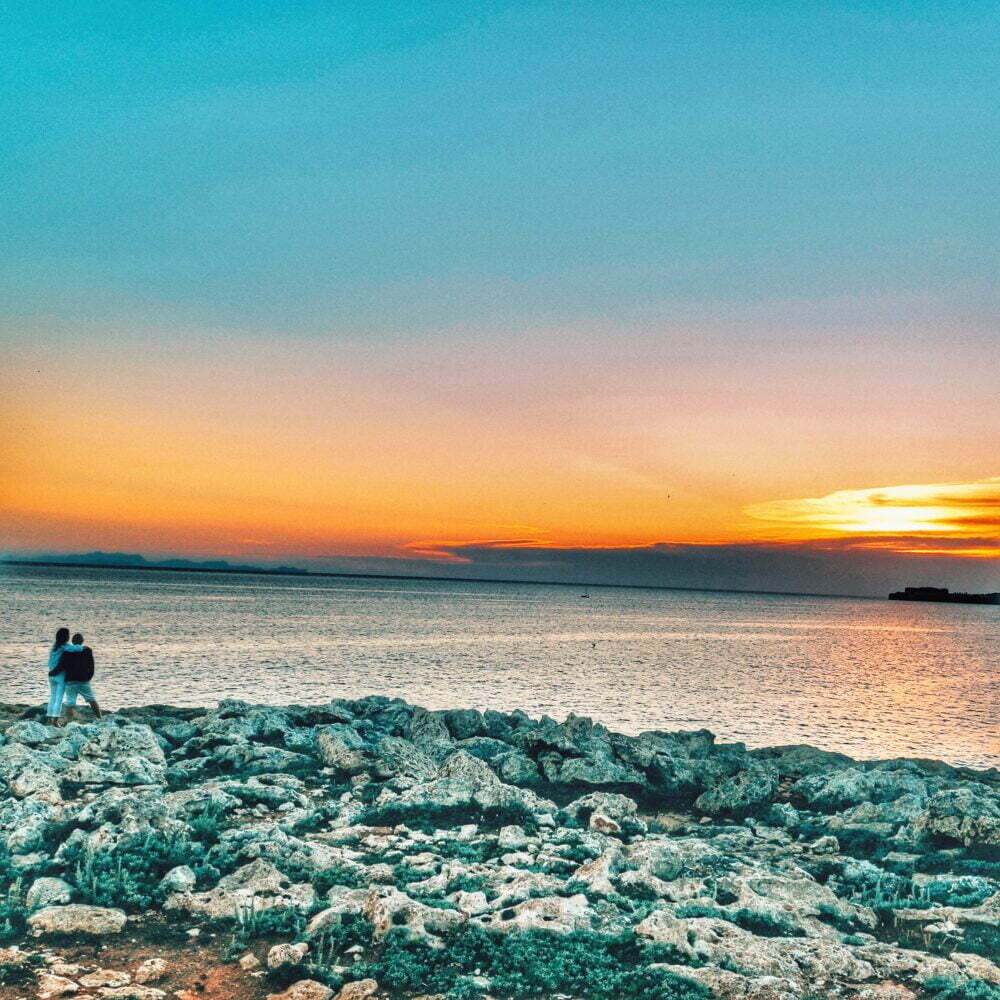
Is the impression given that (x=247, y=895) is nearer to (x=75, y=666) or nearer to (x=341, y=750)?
(x=341, y=750)

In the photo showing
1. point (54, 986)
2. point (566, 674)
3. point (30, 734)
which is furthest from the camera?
point (566, 674)

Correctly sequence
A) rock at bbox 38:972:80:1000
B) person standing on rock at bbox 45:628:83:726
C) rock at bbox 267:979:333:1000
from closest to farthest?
rock at bbox 38:972:80:1000, rock at bbox 267:979:333:1000, person standing on rock at bbox 45:628:83:726

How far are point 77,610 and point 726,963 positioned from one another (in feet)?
337

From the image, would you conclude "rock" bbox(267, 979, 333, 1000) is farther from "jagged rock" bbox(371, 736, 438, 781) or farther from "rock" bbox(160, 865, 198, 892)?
"jagged rock" bbox(371, 736, 438, 781)

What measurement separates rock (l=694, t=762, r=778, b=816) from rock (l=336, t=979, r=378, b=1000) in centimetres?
877

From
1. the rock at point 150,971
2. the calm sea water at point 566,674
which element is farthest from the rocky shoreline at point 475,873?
the calm sea water at point 566,674

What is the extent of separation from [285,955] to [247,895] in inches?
59.1

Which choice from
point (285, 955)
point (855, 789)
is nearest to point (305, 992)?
point (285, 955)

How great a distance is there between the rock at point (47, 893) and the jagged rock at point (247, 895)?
104 cm

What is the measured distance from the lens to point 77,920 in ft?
27.8

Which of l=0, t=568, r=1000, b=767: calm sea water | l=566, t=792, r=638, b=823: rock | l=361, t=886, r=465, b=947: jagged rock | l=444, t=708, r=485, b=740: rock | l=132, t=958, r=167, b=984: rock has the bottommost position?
l=0, t=568, r=1000, b=767: calm sea water

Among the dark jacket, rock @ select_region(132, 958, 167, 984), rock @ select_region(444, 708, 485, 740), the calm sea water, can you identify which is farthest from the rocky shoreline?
the calm sea water

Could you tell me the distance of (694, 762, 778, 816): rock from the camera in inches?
584

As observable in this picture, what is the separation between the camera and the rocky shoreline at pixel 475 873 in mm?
7906
